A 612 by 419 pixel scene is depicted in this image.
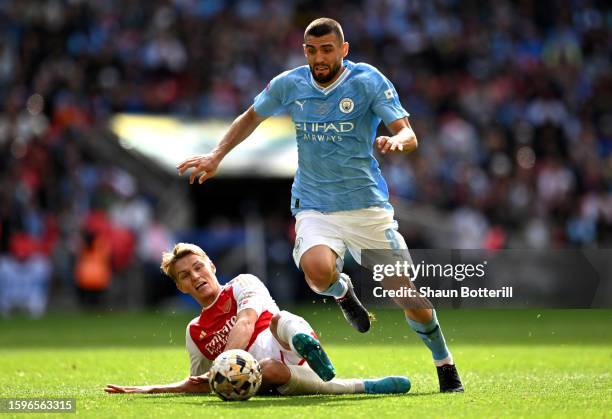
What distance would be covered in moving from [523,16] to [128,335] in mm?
15428

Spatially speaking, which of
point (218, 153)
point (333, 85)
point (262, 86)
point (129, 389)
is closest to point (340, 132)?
point (333, 85)

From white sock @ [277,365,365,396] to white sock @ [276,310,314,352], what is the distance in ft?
1.00

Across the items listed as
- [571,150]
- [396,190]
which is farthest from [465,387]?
[571,150]

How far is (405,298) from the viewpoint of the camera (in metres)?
9.14

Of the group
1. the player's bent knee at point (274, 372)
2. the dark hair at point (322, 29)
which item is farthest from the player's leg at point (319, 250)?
the dark hair at point (322, 29)

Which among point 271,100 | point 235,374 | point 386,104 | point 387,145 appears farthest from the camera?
point 271,100

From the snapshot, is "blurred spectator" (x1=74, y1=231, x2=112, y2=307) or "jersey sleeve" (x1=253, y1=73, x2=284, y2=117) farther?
"blurred spectator" (x1=74, y1=231, x2=112, y2=307)

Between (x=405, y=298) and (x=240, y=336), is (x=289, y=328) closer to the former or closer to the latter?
(x=240, y=336)

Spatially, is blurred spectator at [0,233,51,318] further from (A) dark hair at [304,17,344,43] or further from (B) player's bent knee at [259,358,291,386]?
(A) dark hair at [304,17,344,43]

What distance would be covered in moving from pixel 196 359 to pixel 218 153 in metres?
1.61

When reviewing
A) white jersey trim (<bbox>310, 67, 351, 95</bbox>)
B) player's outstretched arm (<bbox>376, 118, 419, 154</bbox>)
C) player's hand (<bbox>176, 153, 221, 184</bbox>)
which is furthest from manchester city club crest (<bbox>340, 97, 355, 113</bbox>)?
player's hand (<bbox>176, 153, 221, 184</bbox>)

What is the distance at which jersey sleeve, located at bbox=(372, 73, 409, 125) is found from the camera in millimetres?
9039

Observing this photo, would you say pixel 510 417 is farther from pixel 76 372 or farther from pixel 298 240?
pixel 76 372

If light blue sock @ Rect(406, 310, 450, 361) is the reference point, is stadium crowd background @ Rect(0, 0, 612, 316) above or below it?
above
